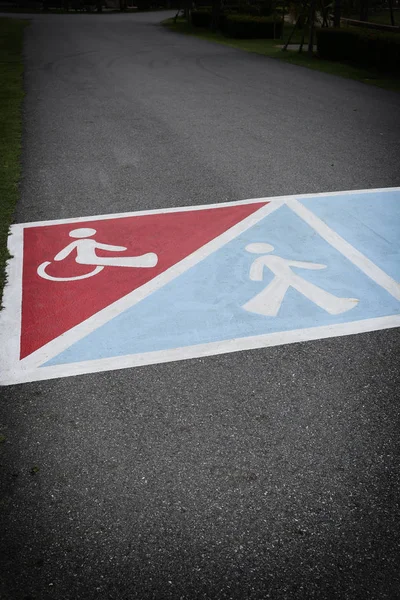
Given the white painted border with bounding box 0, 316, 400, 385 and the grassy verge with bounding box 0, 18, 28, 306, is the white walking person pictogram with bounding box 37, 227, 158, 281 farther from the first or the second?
the white painted border with bounding box 0, 316, 400, 385

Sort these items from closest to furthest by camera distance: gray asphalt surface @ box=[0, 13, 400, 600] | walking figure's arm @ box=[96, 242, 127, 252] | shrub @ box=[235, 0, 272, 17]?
gray asphalt surface @ box=[0, 13, 400, 600] → walking figure's arm @ box=[96, 242, 127, 252] → shrub @ box=[235, 0, 272, 17]

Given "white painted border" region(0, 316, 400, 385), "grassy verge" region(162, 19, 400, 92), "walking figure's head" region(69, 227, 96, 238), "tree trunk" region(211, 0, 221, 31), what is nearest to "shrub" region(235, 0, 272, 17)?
"tree trunk" region(211, 0, 221, 31)

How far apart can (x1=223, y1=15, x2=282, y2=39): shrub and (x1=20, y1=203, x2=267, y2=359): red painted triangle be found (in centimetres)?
2426

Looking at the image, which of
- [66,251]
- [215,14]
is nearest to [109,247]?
[66,251]

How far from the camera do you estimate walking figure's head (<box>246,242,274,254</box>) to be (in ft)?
18.2

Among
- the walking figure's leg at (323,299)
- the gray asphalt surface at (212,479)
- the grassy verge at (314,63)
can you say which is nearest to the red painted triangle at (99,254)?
the gray asphalt surface at (212,479)

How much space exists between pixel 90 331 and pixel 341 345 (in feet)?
6.09

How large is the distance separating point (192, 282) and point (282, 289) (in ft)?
2.58

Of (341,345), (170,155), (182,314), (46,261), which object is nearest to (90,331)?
(182,314)

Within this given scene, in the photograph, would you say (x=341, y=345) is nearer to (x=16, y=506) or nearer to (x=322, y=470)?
(x=322, y=470)

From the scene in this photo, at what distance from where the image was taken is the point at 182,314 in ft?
14.8

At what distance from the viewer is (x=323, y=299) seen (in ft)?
15.4

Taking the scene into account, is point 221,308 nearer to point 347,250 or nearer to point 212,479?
point 347,250

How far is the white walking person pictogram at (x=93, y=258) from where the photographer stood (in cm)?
520
